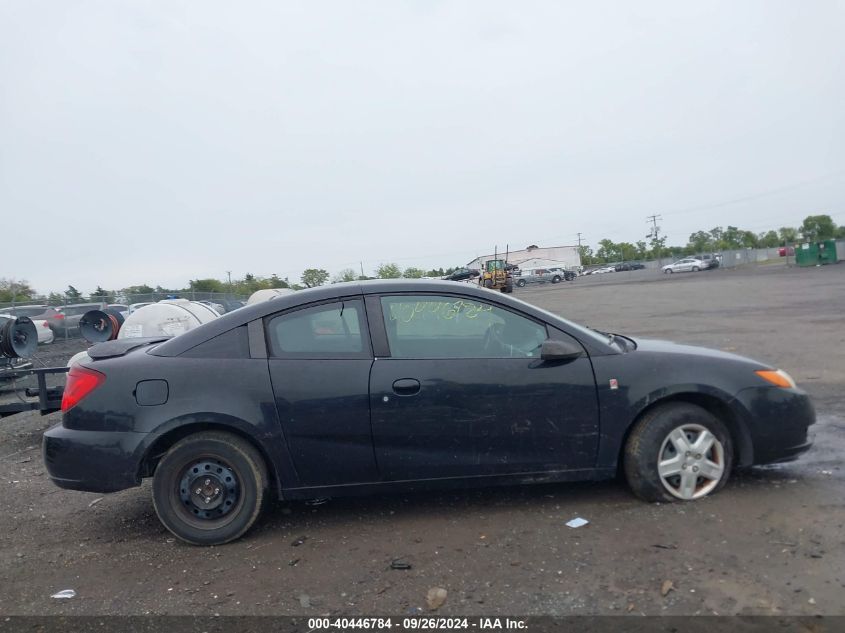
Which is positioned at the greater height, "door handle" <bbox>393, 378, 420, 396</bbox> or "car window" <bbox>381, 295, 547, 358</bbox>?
"car window" <bbox>381, 295, 547, 358</bbox>

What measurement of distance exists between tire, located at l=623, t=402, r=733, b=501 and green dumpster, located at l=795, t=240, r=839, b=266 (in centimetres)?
4958

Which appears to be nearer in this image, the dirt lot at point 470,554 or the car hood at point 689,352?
the dirt lot at point 470,554

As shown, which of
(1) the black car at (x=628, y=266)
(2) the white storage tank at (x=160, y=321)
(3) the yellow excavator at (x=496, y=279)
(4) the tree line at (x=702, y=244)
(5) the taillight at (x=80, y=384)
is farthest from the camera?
(4) the tree line at (x=702, y=244)

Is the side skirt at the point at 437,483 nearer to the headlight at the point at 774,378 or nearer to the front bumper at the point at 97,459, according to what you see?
the front bumper at the point at 97,459

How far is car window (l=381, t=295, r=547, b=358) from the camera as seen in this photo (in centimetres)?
441

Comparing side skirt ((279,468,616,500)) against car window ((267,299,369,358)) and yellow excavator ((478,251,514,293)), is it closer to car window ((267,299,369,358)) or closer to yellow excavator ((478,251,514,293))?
car window ((267,299,369,358))

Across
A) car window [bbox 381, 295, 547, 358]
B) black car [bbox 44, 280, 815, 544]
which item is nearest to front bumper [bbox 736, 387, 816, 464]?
black car [bbox 44, 280, 815, 544]

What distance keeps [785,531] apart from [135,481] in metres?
3.97

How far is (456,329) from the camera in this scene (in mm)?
4543

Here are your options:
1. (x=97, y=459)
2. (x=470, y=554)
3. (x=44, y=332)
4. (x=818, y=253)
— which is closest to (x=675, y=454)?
(x=470, y=554)

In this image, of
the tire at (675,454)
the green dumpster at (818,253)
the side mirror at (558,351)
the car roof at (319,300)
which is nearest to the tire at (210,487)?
the car roof at (319,300)

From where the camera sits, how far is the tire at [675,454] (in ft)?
14.2

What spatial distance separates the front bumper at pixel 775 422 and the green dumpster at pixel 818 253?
4915 centimetres

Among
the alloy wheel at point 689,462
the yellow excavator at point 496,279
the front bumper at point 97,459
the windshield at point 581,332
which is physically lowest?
the alloy wheel at point 689,462
